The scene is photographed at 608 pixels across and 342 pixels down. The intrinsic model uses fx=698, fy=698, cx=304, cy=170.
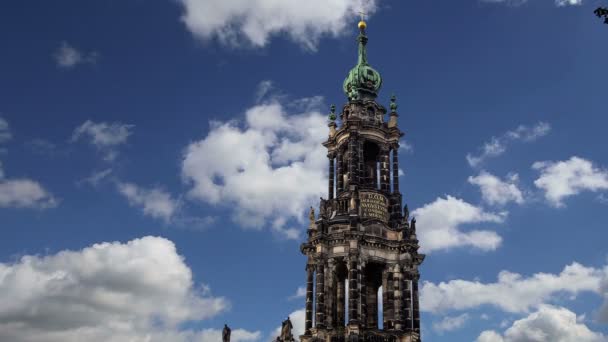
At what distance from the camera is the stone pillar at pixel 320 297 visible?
2455 inches

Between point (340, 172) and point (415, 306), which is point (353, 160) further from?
point (415, 306)

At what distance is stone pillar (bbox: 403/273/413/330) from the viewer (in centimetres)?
6289

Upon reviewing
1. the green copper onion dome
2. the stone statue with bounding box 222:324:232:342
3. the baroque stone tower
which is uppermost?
the green copper onion dome

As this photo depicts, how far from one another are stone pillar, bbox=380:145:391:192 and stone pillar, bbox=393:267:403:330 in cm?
926

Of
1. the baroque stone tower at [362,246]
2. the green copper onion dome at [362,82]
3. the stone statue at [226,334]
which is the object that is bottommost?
the stone statue at [226,334]

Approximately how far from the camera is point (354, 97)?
241ft

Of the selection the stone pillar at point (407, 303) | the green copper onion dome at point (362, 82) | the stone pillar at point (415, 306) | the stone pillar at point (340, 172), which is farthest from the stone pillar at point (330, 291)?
the green copper onion dome at point (362, 82)

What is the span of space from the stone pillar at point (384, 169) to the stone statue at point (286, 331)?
1693cm

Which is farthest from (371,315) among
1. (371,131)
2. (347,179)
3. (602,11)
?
(602,11)

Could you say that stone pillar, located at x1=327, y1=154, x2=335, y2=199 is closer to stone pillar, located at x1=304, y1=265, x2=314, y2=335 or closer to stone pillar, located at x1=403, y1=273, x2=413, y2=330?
stone pillar, located at x1=304, y1=265, x2=314, y2=335

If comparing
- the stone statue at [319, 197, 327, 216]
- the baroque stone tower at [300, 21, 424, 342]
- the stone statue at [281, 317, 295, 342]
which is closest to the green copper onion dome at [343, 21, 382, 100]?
the baroque stone tower at [300, 21, 424, 342]

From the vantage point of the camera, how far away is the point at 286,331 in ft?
203

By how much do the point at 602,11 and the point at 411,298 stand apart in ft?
145

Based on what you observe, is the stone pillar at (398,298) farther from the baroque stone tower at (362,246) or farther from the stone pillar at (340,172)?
the stone pillar at (340,172)
